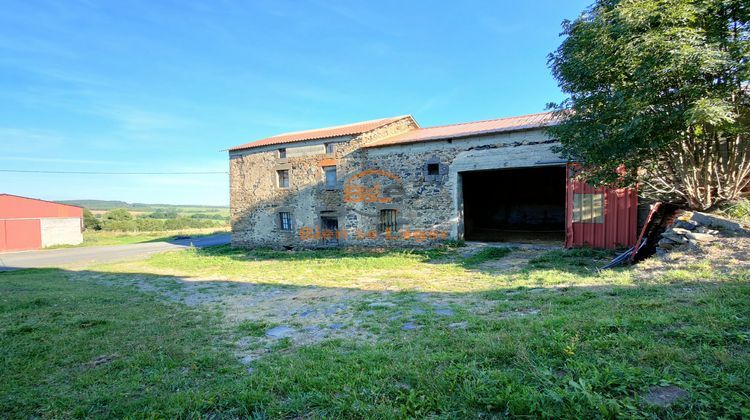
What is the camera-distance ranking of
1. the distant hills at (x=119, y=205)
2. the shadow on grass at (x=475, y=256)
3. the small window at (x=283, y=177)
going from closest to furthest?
the shadow on grass at (x=475, y=256) → the small window at (x=283, y=177) → the distant hills at (x=119, y=205)

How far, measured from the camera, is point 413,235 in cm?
1472

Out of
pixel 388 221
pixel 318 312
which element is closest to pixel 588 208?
pixel 388 221

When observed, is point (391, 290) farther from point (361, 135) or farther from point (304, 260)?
point (361, 135)

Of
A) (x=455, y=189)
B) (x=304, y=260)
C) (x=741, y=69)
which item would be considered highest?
(x=741, y=69)

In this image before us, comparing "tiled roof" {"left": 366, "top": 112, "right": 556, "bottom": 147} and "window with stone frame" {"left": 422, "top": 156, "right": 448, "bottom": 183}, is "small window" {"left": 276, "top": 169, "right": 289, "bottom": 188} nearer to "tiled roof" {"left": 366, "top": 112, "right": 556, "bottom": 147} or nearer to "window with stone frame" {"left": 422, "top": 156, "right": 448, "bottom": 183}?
"tiled roof" {"left": 366, "top": 112, "right": 556, "bottom": 147}

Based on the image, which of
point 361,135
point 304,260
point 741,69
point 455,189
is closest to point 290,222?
point 304,260

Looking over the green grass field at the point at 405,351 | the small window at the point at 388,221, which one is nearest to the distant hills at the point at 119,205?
the small window at the point at 388,221

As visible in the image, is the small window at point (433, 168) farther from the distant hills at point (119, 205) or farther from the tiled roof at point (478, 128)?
the distant hills at point (119, 205)

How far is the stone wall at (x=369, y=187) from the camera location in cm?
1336

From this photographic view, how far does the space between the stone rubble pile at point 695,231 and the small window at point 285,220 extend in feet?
48.8

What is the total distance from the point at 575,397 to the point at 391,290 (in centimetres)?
555

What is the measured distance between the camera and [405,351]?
375 cm

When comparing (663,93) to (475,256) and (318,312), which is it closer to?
(475,256)

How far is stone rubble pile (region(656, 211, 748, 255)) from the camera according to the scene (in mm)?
6867
